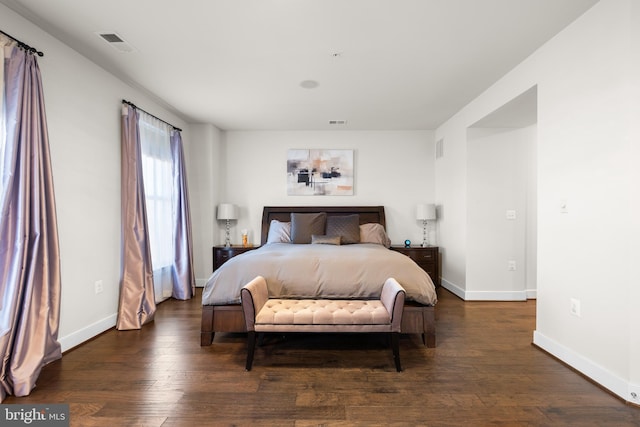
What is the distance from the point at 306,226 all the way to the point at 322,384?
272 cm

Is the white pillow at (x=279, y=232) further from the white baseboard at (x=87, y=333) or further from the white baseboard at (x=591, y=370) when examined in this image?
the white baseboard at (x=591, y=370)

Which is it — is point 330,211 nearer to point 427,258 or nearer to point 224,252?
point 427,258

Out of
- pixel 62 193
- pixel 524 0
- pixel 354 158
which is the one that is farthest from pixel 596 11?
pixel 62 193

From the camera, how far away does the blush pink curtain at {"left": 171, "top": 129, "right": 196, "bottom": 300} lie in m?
4.43

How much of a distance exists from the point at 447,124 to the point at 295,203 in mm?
2712

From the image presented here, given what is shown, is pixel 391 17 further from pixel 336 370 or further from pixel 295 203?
pixel 295 203

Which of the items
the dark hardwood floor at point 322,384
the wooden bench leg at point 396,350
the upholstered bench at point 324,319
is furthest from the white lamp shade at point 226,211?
the wooden bench leg at point 396,350

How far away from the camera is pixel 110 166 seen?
322cm

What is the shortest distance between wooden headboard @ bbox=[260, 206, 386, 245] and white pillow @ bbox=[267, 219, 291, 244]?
24 centimetres

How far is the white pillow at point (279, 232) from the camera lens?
475cm

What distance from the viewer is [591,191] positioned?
7.27 ft

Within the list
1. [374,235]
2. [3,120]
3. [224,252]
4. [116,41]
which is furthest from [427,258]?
[3,120]

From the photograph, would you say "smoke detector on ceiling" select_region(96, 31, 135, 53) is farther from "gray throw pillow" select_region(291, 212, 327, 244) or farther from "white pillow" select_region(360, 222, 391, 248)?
"white pillow" select_region(360, 222, 391, 248)

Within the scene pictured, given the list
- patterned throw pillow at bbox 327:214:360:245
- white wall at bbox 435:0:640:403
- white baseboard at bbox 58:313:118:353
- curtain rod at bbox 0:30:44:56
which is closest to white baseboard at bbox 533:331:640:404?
white wall at bbox 435:0:640:403
